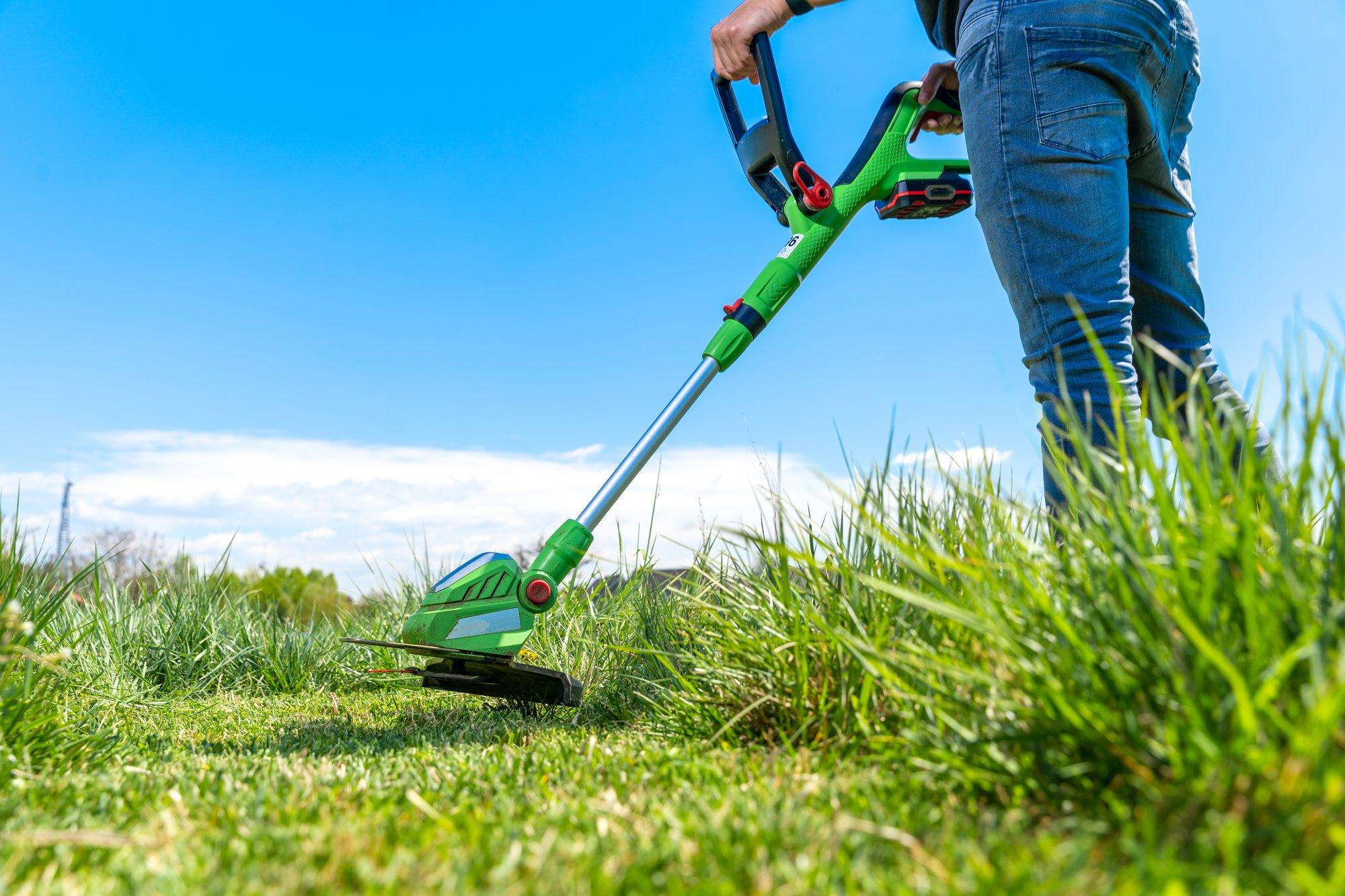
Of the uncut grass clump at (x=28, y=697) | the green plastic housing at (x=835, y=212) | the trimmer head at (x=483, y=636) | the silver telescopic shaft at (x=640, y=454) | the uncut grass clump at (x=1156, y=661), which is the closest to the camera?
the uncut grass clump at (x=1156, y=661)

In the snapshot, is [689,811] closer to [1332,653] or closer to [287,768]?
[1332,653]

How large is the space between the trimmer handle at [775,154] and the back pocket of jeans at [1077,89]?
69 cm

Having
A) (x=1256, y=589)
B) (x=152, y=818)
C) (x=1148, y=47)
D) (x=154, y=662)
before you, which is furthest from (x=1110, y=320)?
(x=154, y=662)

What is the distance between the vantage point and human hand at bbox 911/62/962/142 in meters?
2.79

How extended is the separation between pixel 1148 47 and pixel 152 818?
2606 mm

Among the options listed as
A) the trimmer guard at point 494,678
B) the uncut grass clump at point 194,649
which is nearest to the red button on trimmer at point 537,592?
the trimmer guard at point 494,678

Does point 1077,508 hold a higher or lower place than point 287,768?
higher

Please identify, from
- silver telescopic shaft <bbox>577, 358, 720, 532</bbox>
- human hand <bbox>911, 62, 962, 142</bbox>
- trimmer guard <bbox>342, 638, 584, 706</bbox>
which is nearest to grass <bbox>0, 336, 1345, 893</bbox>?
trimmer guard <bbox>342, 638, 584, 706</bbox>

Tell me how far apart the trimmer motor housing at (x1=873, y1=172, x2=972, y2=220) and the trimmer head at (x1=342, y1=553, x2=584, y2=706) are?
1547mm

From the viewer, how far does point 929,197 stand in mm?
2744

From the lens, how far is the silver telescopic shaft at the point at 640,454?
2.58 meters

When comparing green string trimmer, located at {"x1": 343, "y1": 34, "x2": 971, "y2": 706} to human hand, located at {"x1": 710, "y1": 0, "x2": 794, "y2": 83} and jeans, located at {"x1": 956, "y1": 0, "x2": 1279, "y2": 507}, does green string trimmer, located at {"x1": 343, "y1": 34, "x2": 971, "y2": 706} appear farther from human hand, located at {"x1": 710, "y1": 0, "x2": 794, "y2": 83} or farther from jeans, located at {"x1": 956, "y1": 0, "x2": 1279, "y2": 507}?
jeans, located at {"x1": 956, "y1": 0, "x2": 1279, "y2": 507}

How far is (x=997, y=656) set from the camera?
1235 mm

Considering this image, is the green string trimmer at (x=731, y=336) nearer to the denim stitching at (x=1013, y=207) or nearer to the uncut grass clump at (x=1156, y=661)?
the denim stitching at (x=1013, y=207)
